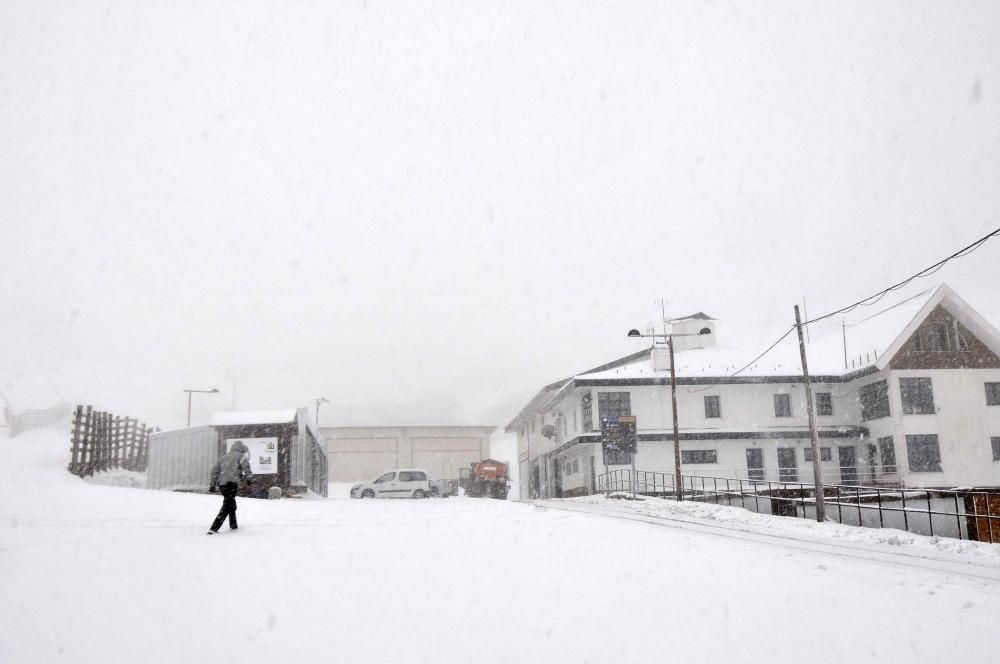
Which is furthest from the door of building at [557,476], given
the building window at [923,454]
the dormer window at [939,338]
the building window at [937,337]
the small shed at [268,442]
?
the building window at [937,337]

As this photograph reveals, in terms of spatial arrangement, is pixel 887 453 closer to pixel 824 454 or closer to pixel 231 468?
pixel 824 454

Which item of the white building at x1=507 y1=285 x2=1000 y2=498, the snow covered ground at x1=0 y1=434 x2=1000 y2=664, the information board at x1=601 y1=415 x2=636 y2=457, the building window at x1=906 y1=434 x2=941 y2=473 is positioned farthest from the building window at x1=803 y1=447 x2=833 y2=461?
the snow covered ground at x1=0 y1=434 x2=1000 y2=664

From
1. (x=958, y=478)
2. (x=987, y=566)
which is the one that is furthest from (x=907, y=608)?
(x=958, y=478)

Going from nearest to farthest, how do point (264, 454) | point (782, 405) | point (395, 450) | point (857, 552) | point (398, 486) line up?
point (857, 552) → point (264, 454) → point (398, 486) → point (782, 405) → point (395, 450)

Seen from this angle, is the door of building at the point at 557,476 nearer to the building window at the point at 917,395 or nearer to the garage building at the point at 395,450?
the garage building at the point at 395,450

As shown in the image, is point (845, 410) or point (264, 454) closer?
point (264, 454)

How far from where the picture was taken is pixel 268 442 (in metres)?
27.5

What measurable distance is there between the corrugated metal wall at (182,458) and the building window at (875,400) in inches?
1256

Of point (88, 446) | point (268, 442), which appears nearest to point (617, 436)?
point (268, 442)

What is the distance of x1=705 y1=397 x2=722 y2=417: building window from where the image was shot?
39.4m

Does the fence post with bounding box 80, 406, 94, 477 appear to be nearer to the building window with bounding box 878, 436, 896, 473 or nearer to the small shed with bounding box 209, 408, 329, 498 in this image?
the small shed with bounding box 209, 408, 329, 498

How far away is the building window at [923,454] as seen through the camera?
35.7 meters

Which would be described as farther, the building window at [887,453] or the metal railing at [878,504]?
the building window at [887,453]

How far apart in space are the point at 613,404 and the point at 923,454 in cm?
1531
